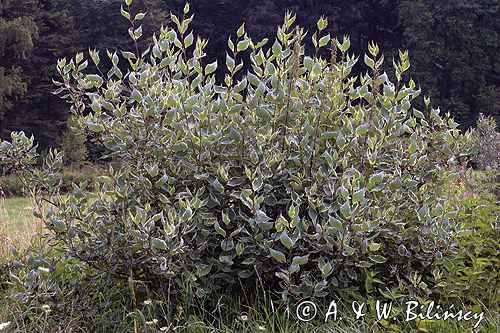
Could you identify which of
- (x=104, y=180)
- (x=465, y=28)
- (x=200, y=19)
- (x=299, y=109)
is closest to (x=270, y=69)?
(x=299, y=109)

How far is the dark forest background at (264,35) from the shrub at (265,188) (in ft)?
66.9

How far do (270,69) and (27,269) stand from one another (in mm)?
1668

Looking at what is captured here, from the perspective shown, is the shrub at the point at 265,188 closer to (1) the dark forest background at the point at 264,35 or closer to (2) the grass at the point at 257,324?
(2) the grass at the point at 257,324

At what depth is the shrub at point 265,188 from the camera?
262 centimetres

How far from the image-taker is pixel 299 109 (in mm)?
2822

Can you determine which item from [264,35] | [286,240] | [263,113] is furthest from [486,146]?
[264,35]

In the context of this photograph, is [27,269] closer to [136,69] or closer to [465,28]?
[136,69]

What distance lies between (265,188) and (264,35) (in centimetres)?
2606

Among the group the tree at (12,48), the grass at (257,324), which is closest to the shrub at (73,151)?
the tree at (12,48)

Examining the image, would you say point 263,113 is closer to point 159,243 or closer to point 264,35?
point 159,243

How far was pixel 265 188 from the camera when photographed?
8.73 feet

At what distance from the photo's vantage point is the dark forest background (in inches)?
918

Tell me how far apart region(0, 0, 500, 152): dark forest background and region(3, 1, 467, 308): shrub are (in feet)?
66.9

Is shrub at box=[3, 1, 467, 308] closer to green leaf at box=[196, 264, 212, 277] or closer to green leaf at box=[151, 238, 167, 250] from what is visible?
green leaf at box=[196, 264, 212, 277]
